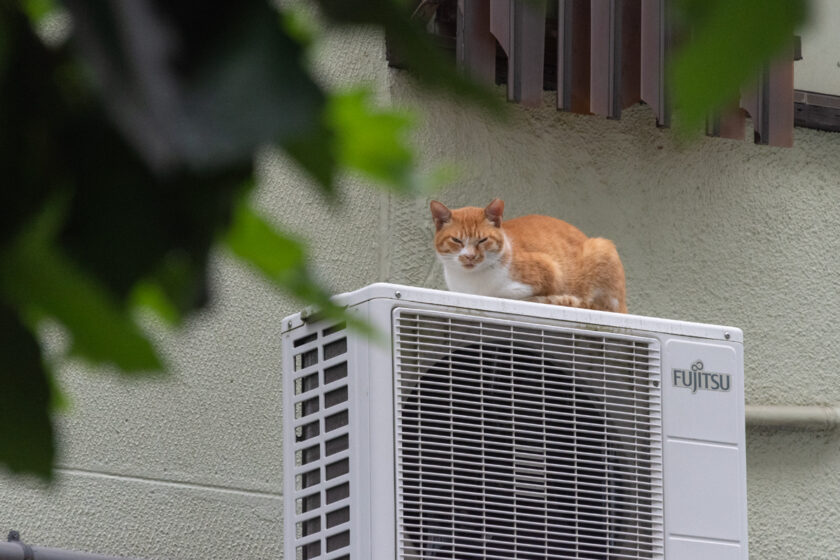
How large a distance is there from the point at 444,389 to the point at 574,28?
3.53 feet

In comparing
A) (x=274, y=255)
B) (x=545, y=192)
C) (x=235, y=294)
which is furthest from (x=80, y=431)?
(x=274, y=255)

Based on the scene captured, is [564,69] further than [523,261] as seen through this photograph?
Yes

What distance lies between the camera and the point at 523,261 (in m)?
2.15

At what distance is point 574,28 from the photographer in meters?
2.51

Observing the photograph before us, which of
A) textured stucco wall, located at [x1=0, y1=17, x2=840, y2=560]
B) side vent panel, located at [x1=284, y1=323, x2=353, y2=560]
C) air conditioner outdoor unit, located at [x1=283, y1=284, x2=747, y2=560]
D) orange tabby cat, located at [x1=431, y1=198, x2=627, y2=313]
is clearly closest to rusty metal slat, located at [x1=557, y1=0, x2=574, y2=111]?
textured stucco wall, located at [x1=0, y1=17, x2=840, y2=560]

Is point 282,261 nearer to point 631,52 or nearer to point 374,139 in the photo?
point 374,139

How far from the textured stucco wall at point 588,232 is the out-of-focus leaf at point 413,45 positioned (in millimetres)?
1817

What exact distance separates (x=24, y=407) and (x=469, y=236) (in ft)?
6.06

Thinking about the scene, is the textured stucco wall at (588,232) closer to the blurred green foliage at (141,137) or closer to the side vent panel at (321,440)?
the side vent panel at (321,440)

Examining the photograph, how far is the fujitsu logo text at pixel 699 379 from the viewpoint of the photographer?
6.26 feet

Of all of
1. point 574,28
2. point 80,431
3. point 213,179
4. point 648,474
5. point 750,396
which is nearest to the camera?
point 213,179

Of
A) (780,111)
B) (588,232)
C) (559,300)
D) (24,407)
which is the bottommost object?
(24,407)

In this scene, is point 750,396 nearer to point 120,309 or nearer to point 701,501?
point 701,501

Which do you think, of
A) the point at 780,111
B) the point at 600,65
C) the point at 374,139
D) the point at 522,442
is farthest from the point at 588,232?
the point at 374,139
